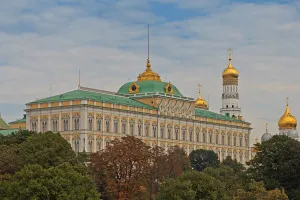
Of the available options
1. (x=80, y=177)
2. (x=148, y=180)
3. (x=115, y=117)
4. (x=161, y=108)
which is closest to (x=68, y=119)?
(x=115, y=117)

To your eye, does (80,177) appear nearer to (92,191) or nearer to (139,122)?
(92,191)

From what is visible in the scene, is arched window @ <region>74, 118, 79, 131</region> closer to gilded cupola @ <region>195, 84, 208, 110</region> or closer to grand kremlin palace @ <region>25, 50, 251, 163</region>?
grand kremlin palace @ <region>25, 50, 251, 163</region>

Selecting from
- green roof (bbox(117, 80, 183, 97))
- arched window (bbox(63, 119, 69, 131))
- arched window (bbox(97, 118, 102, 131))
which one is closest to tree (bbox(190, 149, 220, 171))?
green roof (bbox(117, 80, 183, 97))

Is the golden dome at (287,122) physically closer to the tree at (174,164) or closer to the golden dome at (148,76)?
the golden dome at (148,76)

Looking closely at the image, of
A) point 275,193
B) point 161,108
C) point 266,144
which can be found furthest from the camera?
point 161,108

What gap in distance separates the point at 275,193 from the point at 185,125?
7696 cm

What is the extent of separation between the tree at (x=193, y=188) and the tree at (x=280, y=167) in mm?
5960

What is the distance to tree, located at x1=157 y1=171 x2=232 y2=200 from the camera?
69000 mm

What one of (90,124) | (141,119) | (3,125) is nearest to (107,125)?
(90,124)

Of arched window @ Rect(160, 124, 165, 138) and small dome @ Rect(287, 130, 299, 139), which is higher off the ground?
small dome @ Rect(287, 130, 299, 139)

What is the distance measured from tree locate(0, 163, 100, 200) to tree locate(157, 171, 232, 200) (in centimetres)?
636

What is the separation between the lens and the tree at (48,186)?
64.1 metres

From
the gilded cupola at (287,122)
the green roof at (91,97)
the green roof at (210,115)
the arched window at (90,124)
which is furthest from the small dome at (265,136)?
the arched window at (90,124)

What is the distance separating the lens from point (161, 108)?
141125mm
